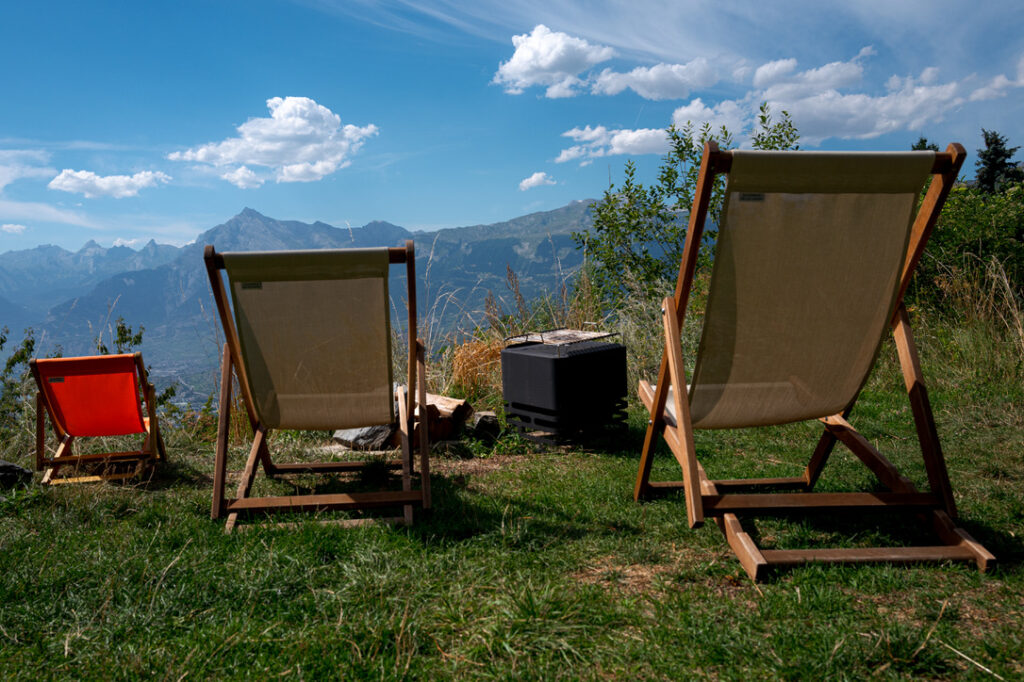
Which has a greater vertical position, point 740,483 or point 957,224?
point 957,224

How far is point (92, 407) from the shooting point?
3586 mm

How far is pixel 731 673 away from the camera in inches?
59.7

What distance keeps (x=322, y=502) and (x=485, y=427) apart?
5.57 feet

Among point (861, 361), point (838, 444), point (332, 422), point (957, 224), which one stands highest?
point (957, 224)

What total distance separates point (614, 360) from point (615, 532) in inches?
66.2

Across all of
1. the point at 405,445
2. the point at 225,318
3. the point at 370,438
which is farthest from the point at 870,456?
the point at 370,438

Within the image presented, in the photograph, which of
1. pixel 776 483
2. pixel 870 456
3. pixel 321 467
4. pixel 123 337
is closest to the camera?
pixel 870 456

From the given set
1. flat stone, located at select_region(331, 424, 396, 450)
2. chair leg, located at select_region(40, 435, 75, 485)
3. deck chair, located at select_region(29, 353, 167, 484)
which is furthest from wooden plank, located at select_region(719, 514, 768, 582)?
chair leg, located at select_region(40, 435, 75, 485)

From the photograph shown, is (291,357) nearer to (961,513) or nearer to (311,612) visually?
(311,612)

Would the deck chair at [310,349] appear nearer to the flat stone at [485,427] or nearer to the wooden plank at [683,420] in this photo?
the wooden plank at [683,420]

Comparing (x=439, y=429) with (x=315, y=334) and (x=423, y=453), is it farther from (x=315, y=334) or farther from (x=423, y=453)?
(x=315, y=334)

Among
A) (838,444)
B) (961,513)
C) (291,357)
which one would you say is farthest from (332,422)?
(838,444)

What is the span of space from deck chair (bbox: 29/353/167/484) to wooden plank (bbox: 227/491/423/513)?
1157mm

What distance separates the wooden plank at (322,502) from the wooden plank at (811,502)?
1.18 metres
